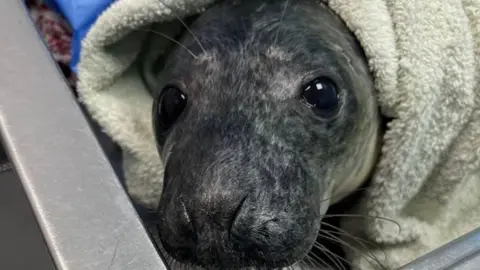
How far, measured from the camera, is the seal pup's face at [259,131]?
0.62 m

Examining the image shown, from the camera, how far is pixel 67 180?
0.52m

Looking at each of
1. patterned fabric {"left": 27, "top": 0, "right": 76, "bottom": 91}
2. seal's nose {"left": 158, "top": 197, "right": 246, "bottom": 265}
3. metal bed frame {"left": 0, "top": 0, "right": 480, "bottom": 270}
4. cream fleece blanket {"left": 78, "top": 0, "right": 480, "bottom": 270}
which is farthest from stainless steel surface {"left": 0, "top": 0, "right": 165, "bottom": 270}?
patterned fabric {"left": 27, "top": 0, "right": 76, "bottom": 91}

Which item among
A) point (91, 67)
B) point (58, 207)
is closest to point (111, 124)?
point (91, 67)

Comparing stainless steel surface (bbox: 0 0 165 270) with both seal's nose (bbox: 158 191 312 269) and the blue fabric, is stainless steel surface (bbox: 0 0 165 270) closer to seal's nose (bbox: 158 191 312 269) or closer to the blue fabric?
seal's nose (bbox: 158 191 312 269)

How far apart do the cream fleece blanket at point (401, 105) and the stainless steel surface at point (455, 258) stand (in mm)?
326

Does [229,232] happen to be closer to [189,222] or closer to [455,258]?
[189,222]

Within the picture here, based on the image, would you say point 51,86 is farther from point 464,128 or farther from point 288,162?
point 464,128

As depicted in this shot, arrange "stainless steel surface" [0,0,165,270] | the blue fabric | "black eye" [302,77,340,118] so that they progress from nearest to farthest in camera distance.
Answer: "stainless steel surface" [0,0,165,270] → "black eye" [302,77,340,118] → the blue fabric

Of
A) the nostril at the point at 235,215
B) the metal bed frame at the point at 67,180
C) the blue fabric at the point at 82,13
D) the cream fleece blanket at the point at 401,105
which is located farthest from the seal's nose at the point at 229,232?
the blue fabric at the point at 82,13

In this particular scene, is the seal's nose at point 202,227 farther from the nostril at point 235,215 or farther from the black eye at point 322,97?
the black eye at point 322,97

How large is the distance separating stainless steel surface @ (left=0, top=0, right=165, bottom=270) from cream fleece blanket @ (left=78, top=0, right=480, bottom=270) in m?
0.24

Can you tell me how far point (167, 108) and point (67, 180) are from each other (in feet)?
0.87

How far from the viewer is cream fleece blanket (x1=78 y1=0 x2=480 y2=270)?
0.81 metres

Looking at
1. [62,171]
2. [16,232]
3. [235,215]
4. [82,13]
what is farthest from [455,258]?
[82,13]
